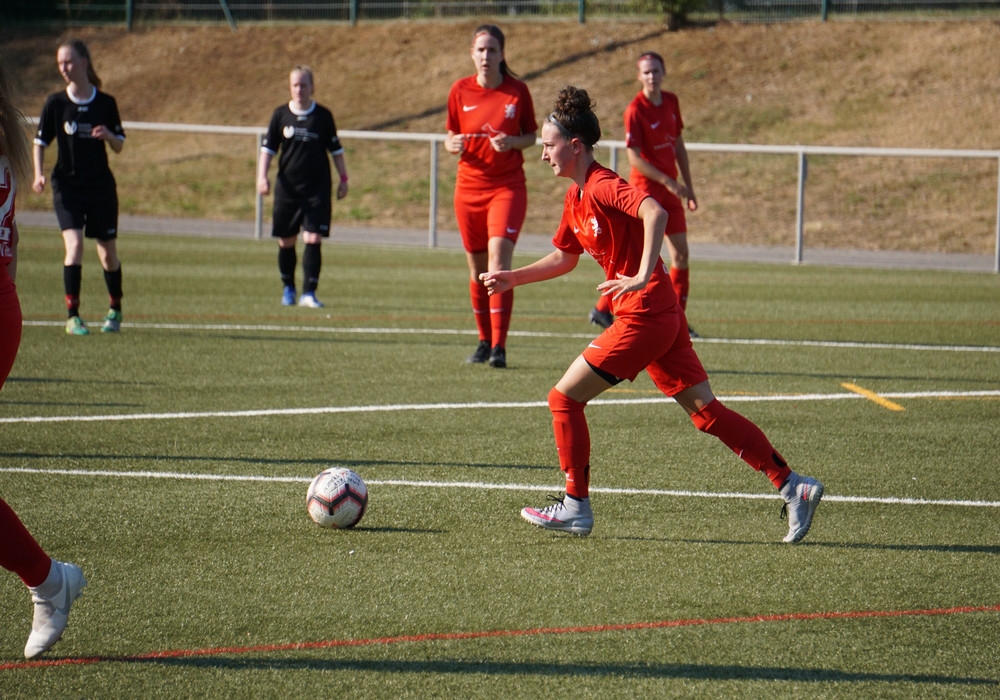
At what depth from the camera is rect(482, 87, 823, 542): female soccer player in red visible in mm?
5121

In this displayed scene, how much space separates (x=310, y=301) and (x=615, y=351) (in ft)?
27.6

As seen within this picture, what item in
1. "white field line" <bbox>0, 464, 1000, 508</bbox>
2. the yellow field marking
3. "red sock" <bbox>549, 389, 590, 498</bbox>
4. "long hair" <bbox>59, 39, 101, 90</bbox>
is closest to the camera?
"red sock" <bbox>549, 389, 590, 498</bbox>

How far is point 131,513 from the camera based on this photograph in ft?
18.2

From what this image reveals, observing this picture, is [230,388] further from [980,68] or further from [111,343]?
[980,68]

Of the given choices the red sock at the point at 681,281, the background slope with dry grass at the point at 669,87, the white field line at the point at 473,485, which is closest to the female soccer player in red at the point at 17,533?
the white field line at the point at 473,485

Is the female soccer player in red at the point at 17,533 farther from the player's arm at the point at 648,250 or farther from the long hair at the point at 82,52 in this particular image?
the long hair at the point at 82,52

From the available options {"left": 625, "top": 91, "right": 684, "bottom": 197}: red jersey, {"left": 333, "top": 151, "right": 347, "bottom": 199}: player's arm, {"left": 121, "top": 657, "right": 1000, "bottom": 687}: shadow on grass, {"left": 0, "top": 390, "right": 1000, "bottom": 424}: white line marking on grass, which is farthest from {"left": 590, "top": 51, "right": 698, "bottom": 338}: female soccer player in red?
{"left": 121, "top": 657, "right": 1000, "bottom": 687}: shadow on grass

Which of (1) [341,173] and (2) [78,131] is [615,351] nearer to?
(2) [78,131]

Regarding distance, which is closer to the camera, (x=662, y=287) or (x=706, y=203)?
(x=662, y=287)

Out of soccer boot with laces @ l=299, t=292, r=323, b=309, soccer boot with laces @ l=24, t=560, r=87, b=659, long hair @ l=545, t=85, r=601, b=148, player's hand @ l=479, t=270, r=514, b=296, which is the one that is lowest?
soccer boot with laces @ l=24, t=560, r=87, b=659

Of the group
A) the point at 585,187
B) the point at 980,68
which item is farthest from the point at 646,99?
the point at 980,68

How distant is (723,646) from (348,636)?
126 cm

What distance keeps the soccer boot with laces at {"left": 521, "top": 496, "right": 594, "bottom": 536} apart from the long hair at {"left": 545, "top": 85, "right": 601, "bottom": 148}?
156cm

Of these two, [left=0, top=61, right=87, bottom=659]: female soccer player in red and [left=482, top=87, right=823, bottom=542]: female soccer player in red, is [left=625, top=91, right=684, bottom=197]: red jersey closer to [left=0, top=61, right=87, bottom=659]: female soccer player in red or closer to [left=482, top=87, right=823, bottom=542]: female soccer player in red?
[left=482, top=87, right=823, bottom=542]: female soccer player in red
